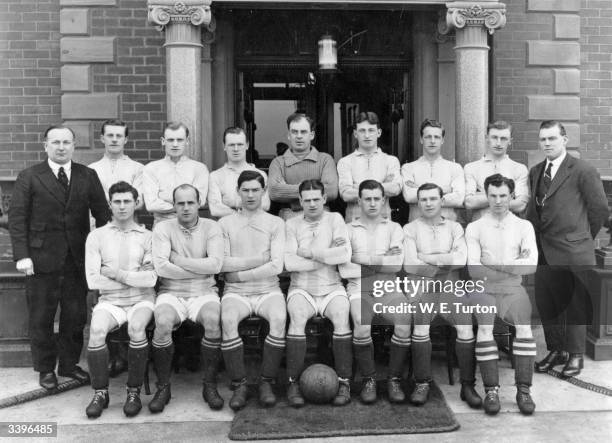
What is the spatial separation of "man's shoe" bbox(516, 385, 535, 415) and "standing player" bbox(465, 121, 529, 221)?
59.8 inches

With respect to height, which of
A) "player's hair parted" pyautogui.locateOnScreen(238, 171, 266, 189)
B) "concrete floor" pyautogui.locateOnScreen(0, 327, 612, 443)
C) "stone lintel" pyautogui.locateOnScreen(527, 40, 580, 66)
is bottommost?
"concrete floor" pyautogui.locateOnScreen(0, 327, 612, 443)

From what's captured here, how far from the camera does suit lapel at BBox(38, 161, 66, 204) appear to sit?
5.34 m

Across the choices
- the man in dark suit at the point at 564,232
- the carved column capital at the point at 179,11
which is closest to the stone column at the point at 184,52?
the carved column capital at the point at 179,11

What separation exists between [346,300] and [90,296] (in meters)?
3.14

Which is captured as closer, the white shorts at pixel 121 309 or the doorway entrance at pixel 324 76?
the white shorts at pixel 121 309

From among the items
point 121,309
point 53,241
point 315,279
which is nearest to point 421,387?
point 315,279

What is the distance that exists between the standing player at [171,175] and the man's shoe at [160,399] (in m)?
1.39

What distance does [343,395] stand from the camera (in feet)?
16.1

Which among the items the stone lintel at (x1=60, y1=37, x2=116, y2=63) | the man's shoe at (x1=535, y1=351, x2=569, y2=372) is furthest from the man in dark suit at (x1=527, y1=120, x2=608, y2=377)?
the stone lintel at (x1=60, y1=37, x2=116, y2=63)

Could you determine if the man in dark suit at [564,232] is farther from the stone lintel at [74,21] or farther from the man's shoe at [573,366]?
the stone lintel at [74,21]

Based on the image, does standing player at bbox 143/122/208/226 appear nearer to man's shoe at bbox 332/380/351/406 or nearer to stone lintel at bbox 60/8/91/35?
man's shoe at bbox 332/380/351/406

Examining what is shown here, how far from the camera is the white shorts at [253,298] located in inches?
203

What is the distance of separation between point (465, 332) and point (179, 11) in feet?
11.8

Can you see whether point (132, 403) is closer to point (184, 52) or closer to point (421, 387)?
point (421, 387)
